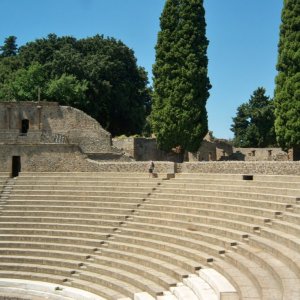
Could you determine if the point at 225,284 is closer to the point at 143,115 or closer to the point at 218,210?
the point at 218,210

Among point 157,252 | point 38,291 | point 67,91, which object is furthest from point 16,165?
point 157,252

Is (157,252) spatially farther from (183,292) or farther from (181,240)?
(183,292)

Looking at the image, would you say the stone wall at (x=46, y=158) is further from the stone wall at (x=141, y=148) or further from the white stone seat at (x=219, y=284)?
the white stone seat at (x=219, y=284)

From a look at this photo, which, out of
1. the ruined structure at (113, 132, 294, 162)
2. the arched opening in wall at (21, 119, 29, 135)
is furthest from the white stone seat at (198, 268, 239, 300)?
the arched opening in wall at (21, 119, 29, 135)

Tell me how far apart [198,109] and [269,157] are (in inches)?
330

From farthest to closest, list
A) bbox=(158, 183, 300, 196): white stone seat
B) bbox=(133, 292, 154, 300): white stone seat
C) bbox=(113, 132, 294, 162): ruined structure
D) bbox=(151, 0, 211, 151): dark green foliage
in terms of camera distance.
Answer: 1. bbox=(113, 132, 294, 162): ruined structure
2. bbox=(151, 0, 211, 151): dark green foliage
3. bbox=(158, 183, 300, 196): white stone seat
4. bbox=(133, 292, 154, 300): white stone seat

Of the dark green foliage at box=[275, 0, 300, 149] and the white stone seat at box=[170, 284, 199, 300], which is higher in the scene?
the dark green foliage at box=[275, 0, 300, 149]

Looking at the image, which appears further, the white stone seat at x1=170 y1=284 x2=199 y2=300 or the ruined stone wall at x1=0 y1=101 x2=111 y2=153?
the ruined stone wall at x1=0 y1=101 x2=111 y2=153

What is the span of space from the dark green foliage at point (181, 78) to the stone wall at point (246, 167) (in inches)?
233

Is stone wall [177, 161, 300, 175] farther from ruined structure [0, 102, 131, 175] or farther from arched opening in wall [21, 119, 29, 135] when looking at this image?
arched opening in wall [21, 119, 29, 135]

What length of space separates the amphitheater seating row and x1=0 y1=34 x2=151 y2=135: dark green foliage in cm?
1188

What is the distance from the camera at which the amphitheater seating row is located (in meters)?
9.38

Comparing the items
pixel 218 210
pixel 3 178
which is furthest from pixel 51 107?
pixel 218 210

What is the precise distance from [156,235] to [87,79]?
22.3 metres
